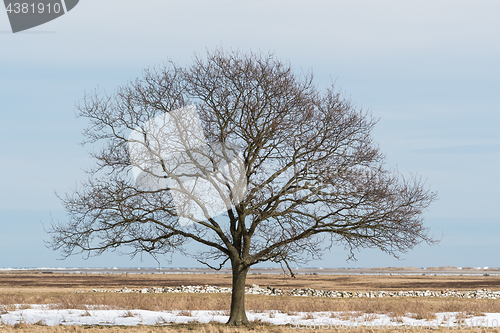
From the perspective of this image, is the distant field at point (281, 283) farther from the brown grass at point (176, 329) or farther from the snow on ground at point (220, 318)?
the brown grass at point (176, 329)

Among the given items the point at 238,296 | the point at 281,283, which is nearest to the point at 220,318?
the point at 238,296

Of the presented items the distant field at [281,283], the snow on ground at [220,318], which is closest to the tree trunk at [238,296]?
the snow on ground at [220,318]

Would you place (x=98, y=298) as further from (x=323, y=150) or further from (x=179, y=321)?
(x=323, y=150)

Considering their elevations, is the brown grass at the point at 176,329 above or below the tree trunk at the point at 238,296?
below

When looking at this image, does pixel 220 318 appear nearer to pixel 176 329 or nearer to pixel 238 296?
pixel 238 296

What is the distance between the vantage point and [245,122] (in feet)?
58.8

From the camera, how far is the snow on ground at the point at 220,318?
19.4 m

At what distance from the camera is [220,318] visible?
2095 centimetres

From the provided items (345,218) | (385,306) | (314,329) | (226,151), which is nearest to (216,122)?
(226,151)

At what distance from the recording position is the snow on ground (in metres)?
19.4

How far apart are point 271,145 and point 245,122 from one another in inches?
50.4

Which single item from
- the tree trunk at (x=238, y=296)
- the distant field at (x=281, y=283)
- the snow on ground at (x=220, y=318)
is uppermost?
the tree trunk at (x=238, y=296)

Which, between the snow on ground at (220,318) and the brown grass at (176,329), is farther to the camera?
the snow on ground at (220,318)

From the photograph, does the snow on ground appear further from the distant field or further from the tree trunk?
the distant field
